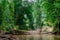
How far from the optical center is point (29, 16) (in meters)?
61.4

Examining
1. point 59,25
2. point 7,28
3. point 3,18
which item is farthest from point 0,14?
point 59,25

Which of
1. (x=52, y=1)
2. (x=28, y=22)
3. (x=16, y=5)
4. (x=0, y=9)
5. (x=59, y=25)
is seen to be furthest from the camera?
(x=28, y=22)

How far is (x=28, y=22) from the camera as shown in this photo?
60.0 metres

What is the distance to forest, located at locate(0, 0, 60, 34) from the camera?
85.6ft

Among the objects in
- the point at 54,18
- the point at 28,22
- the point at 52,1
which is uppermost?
the point at 52,1

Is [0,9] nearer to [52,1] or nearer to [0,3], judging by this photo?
[0,3]

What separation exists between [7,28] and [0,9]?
5.25 metres

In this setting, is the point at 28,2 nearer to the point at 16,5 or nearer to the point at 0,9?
the point at 16,5

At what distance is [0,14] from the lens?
118 feet

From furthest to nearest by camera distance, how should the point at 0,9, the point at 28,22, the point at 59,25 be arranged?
the point at 28,22, the point at 59,25, the point at 0,9

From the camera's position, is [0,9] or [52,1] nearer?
[52,1]

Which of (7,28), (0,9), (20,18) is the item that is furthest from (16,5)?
(0,9)

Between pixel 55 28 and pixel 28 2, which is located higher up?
pixel 28 2

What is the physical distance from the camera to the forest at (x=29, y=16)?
26078mm
